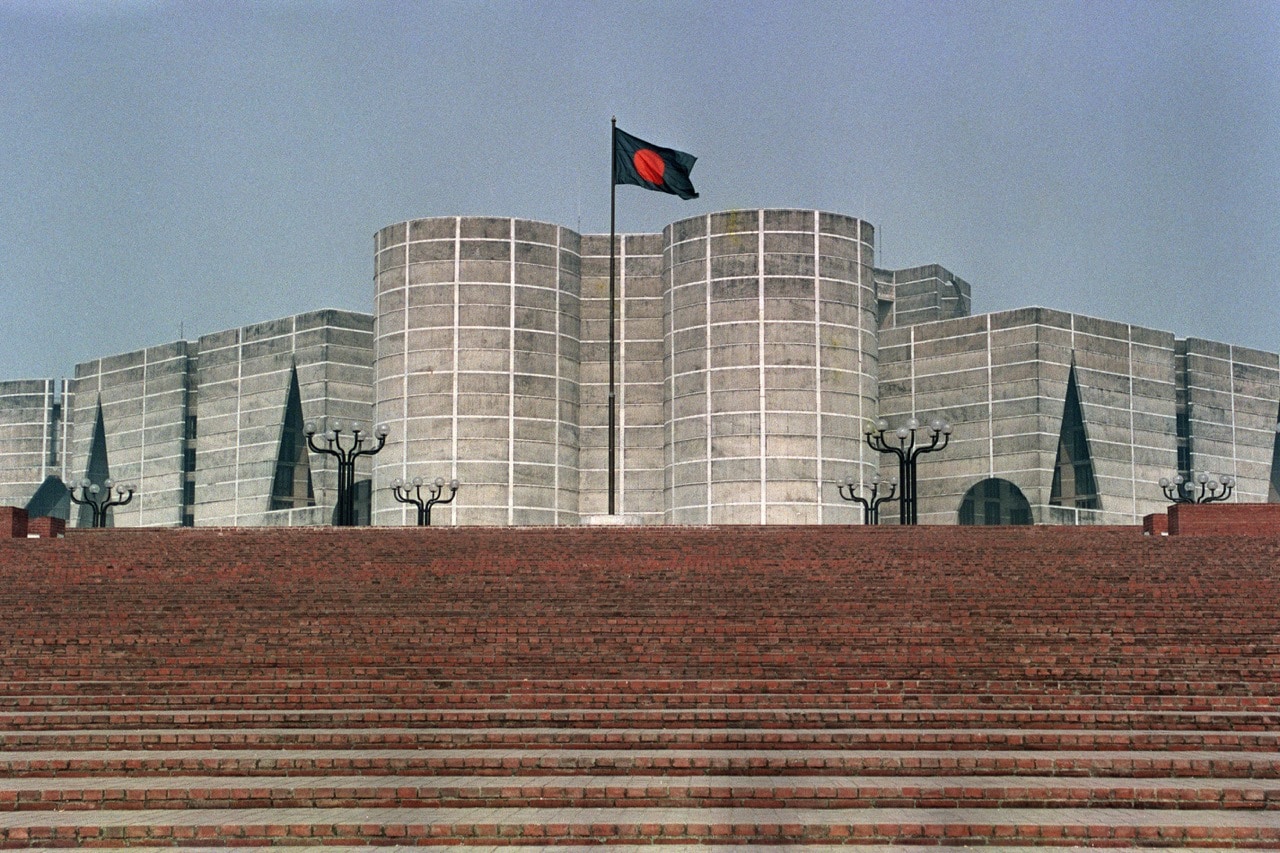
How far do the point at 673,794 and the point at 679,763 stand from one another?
73 cm

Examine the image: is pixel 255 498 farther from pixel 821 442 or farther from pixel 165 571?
pixel 165 571

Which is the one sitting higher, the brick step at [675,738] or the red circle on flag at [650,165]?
the red circle on flag at [650,165]

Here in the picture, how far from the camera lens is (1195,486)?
6184 cm

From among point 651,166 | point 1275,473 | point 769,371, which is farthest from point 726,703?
point 1275,473

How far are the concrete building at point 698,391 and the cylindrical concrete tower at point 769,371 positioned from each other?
80 mm

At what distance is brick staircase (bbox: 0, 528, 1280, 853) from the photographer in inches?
452

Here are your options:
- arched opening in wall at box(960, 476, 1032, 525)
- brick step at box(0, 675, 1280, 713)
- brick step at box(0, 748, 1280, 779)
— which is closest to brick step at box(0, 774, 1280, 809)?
brick step at box(0, 748, 1280, 779)

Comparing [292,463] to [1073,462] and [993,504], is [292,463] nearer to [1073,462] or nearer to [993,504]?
[993,504]

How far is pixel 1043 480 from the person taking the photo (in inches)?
2359

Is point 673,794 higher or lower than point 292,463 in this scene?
lower

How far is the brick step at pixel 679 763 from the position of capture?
495 inches

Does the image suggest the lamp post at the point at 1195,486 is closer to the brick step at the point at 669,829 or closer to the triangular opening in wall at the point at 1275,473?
the triangular opening in wall at the point at 1275,473

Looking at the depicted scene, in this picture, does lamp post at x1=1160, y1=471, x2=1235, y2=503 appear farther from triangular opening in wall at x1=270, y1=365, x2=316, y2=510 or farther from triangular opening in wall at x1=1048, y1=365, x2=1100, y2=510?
triangular opening in wall at x1=270, y1=365, x2=316, y2=510

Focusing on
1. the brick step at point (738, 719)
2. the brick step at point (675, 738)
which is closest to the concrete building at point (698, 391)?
the brick step at point (738, 719)
